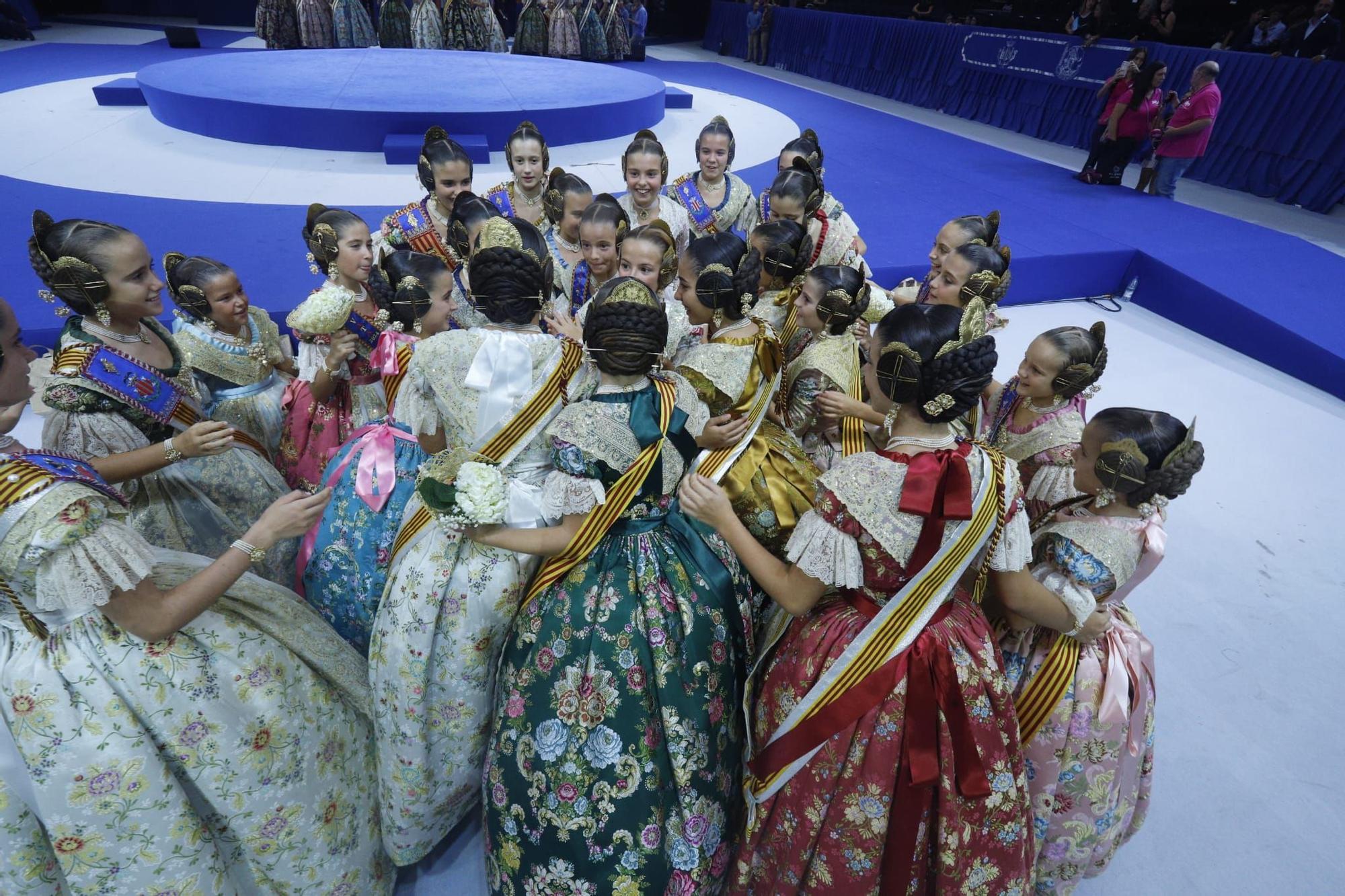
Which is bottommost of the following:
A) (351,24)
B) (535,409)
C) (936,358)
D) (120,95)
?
(120,95)

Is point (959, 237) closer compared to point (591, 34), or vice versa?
point (959, 237)

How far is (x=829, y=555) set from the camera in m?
1.25

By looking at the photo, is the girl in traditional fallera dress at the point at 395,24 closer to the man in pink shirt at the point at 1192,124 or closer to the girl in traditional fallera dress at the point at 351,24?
the girl in traditional fallera dress at the point at 351,24

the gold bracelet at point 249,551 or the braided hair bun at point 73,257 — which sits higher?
the braided hair bun at point 73,257

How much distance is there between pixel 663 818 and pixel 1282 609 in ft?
8.50

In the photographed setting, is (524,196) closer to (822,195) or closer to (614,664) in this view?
(822,195)

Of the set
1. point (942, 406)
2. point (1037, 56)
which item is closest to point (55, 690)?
point (942, 406)

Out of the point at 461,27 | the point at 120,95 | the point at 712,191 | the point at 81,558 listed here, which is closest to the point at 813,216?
the point at 712,191

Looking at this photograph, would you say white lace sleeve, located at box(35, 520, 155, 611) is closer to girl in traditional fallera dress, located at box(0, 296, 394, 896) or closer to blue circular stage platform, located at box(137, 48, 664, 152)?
girl in traditional fallera dress, located at box(0, 296, 394, 896)

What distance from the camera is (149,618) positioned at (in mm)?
1154

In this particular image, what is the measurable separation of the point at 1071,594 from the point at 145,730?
1.67m

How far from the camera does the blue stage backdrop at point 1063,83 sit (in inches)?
272

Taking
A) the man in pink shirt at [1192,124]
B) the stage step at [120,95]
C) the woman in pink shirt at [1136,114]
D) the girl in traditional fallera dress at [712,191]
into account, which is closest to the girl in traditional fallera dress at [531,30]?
the stage step at [120,95]

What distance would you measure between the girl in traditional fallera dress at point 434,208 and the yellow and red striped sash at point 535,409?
5.05ft
